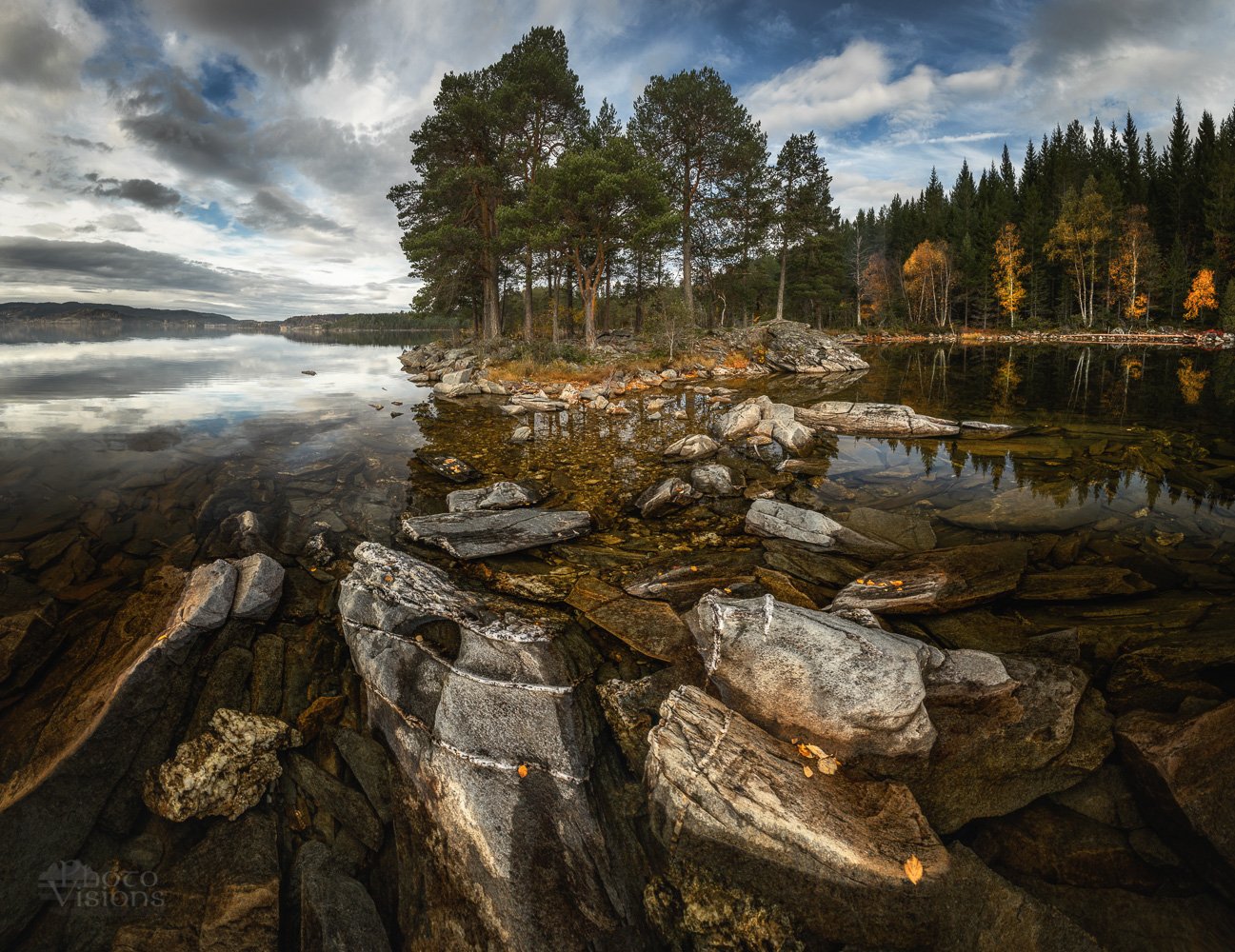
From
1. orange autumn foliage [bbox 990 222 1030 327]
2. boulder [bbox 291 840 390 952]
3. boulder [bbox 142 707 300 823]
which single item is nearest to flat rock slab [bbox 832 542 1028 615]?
boulder [bbox 291 840 390 952]

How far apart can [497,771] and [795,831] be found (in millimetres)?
2100

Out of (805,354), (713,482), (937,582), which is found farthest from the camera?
(805,354)

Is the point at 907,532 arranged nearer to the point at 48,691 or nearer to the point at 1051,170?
the point at 48,691

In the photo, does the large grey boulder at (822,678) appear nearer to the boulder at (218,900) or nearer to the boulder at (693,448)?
the boulder at (218,900)

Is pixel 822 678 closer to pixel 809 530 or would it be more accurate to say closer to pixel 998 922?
pixel 998 922

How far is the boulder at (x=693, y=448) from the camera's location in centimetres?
1169

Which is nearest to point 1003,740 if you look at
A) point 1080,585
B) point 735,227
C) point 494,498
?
point 1080,585

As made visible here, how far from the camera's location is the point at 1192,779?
3197mm

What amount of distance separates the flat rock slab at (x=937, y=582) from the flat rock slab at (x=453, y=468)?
7818 millimetres

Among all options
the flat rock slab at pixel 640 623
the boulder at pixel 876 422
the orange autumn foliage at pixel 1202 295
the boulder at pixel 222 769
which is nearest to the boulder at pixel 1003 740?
the flat rock slab at pixel 640 623

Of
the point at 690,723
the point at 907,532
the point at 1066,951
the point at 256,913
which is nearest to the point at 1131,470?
the point at 907,532

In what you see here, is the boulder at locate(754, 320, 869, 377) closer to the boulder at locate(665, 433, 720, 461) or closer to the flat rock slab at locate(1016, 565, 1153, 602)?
the boulder at locate(665, 433, 720, 461)

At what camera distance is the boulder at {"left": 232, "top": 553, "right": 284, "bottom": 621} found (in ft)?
18.2

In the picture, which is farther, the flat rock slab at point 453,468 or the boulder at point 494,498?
the flat rock slab at point 453,468
